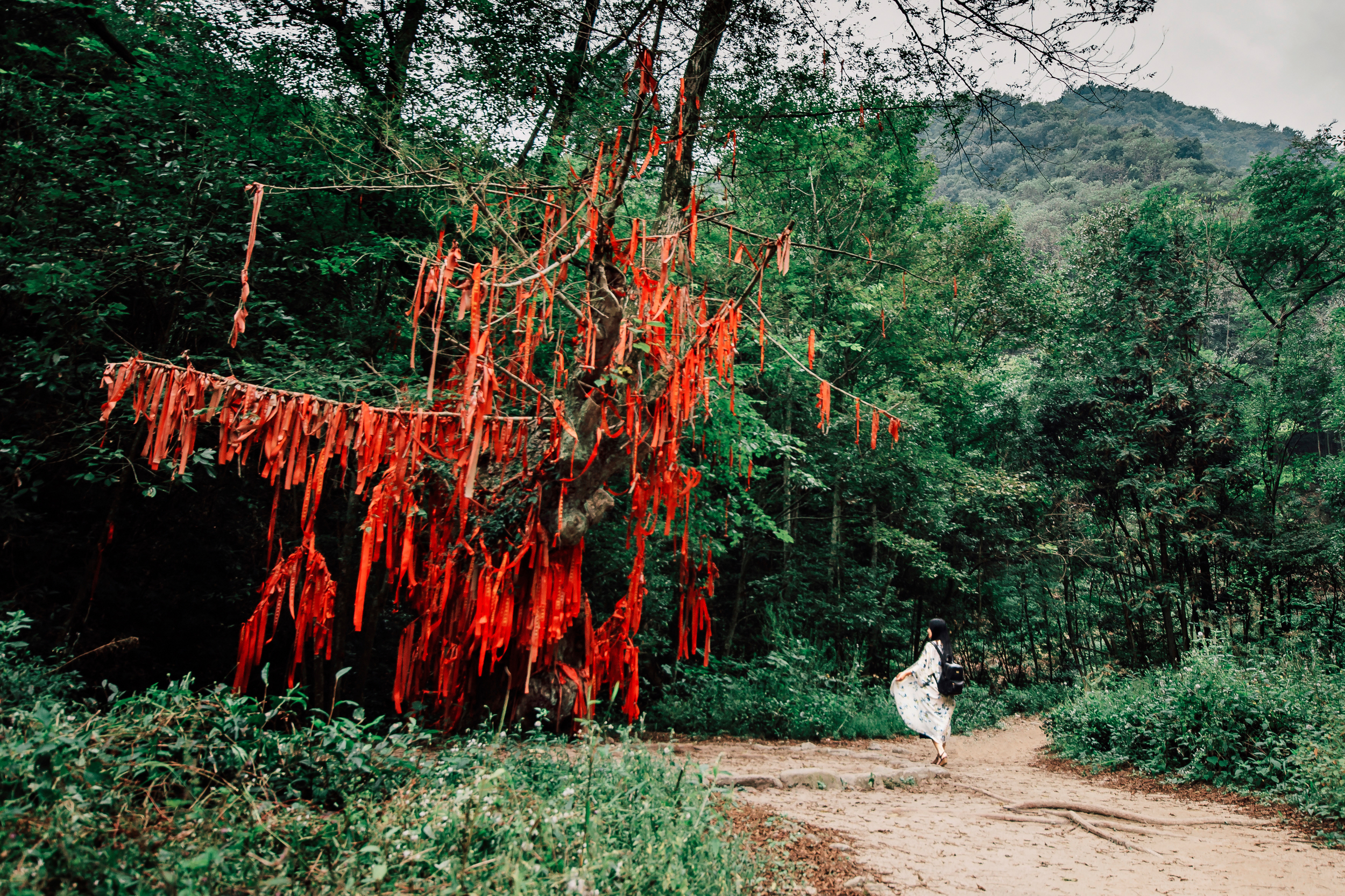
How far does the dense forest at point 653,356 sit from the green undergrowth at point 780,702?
79mm

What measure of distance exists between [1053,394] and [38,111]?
56.6ft

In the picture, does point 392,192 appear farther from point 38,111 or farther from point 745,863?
point 745,863

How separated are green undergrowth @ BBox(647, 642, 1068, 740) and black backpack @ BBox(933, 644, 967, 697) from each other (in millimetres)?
2674

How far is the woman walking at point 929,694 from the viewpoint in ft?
25.1

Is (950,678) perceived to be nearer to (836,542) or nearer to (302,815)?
(836,542)

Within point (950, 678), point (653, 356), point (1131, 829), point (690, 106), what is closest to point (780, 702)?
point (950, 678)

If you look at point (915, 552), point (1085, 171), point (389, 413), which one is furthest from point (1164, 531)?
point (1085, 171)

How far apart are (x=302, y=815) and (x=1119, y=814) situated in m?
5.58

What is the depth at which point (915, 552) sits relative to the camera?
1289 cm

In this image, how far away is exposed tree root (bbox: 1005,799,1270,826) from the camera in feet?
16.4

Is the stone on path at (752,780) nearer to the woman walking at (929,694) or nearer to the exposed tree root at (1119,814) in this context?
the exposed tree root at (1119,814)

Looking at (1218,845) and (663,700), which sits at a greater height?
(1218,845)

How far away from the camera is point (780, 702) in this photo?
32.3ft

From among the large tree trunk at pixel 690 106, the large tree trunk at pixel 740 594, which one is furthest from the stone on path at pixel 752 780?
the large tree trunk at pixel 740 594
